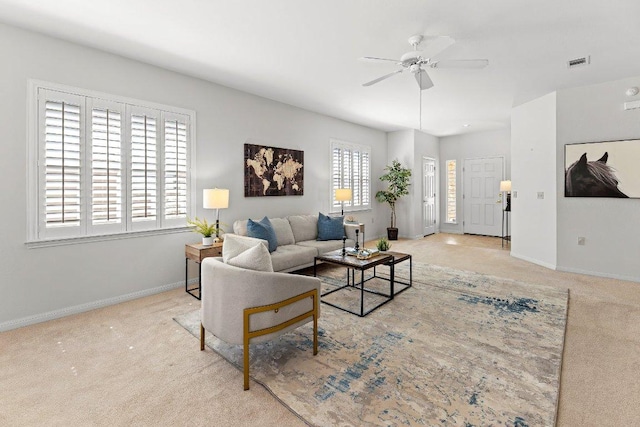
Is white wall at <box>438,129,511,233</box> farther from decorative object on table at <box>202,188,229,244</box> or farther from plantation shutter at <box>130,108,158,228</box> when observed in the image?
plantation shutter at <box>130,108,158,228</box>

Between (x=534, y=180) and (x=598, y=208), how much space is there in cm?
105

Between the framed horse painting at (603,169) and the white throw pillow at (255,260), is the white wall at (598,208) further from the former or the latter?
the white throw pillow at (255,260)

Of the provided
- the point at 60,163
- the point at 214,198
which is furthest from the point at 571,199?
the point at 60,163

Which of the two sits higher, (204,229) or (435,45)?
(435,45)

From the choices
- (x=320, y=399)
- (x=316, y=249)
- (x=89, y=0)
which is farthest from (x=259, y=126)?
(x=320, y=399)

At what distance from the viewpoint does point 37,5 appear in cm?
274

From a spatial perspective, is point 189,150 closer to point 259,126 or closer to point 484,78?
point 259,126

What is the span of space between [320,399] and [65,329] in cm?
275

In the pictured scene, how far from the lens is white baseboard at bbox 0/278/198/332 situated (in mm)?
3062

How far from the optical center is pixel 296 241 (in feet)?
17.4

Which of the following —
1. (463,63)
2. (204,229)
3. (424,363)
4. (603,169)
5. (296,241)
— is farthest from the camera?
(296,241)

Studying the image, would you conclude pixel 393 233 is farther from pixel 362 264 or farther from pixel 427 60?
pixel 427 60

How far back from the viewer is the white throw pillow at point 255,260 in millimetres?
2307

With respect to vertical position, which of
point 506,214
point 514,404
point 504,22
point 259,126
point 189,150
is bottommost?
point 514,404
